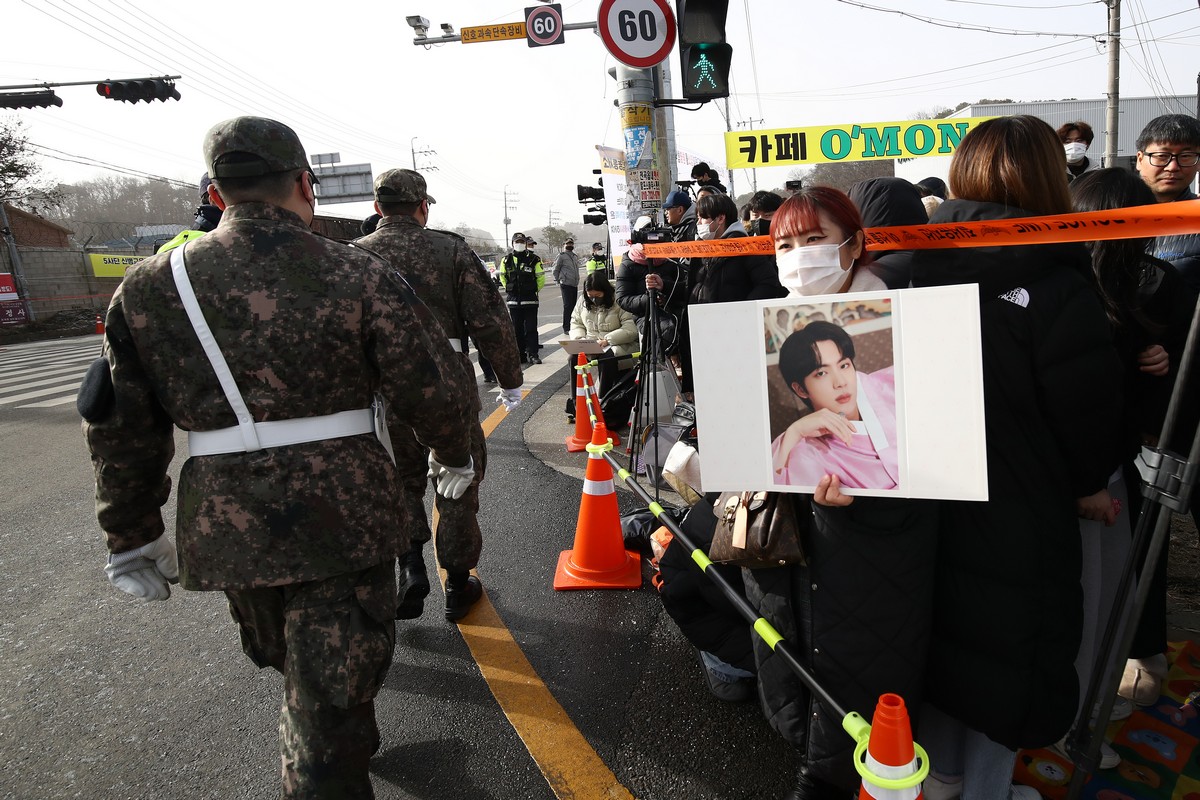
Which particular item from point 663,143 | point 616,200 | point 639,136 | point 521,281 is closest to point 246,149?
point 639,136

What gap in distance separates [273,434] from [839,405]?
138 cm

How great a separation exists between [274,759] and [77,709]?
974mm

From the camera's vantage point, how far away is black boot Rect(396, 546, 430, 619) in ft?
10.3

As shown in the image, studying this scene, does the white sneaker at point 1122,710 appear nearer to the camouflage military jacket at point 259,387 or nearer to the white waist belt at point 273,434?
the camouflage military jacket at point 259,387

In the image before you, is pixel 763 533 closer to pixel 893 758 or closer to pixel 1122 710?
pixel 893 758

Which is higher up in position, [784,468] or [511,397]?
[784,468]

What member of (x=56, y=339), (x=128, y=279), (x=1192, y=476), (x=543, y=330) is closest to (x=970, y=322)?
(x=1192, y=476)

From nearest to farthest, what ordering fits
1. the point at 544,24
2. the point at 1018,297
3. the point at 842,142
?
1. the point at 1018,297
2. the point at 842,142
3. the point at 544,24

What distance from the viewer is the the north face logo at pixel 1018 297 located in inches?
63.1

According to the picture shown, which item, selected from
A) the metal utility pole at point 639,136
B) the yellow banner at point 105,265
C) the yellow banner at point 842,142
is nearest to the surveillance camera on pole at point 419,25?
the yellow banner at point 842,142

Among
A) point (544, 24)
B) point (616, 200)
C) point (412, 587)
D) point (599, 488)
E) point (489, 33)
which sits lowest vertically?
point (412, 587)

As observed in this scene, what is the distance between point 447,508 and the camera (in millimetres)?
3146

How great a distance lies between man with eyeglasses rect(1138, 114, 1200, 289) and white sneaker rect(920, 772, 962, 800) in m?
1.94

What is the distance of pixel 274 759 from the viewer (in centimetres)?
236
